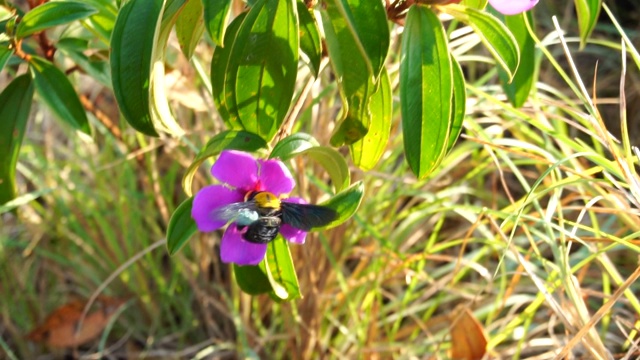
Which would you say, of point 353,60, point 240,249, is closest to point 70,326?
point 240,249

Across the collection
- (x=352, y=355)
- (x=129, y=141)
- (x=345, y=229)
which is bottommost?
(x=352, y=355)

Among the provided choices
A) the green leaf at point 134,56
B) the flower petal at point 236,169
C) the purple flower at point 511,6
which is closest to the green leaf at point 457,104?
the purple flower at point 511,6

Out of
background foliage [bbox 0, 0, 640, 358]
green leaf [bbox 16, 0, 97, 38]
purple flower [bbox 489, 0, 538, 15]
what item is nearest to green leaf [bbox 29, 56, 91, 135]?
background foliage [bbox 0, 0, 640, 358]

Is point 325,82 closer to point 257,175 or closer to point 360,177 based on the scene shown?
point 360,177

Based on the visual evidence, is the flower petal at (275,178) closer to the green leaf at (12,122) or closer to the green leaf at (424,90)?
the green leaf at (424,90)

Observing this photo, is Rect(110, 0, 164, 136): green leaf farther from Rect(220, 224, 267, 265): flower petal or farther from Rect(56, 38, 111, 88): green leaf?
Rect(56, 38, 111, 88): green leaf

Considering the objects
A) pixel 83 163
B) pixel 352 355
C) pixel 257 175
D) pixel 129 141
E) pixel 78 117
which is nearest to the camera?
pixel 257 175

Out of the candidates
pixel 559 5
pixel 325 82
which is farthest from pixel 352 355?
pixel 559 5
